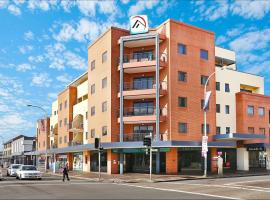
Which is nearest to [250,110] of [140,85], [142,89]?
[140,85]

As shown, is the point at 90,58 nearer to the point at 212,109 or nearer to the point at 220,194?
the point at 212,109

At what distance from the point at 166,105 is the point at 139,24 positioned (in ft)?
34.4

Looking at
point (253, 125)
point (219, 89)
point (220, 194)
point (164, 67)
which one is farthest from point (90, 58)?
point (220, 194)

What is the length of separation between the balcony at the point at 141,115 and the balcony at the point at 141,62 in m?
4.51

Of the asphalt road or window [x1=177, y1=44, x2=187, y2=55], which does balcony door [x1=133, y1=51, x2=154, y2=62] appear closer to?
window [x1=177, y1=44, x2=187, y2=55]

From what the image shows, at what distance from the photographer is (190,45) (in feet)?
152

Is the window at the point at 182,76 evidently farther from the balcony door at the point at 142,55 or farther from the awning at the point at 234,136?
the awning at the point at 234,136

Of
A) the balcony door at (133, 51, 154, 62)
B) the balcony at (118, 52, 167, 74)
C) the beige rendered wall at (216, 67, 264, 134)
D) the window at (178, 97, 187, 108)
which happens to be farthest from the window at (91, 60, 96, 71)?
the beige rendered wall at (216, 67, 264, 134)

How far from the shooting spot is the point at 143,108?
4584cm

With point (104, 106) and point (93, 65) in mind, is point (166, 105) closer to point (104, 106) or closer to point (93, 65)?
point (104, 106)

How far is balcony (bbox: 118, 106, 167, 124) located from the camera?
145ft

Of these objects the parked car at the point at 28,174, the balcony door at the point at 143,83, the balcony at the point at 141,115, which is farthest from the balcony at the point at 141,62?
the parked car at the point at 28,174

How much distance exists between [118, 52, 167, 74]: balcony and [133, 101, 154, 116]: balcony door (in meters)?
3.88

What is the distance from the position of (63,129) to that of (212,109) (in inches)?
1213
